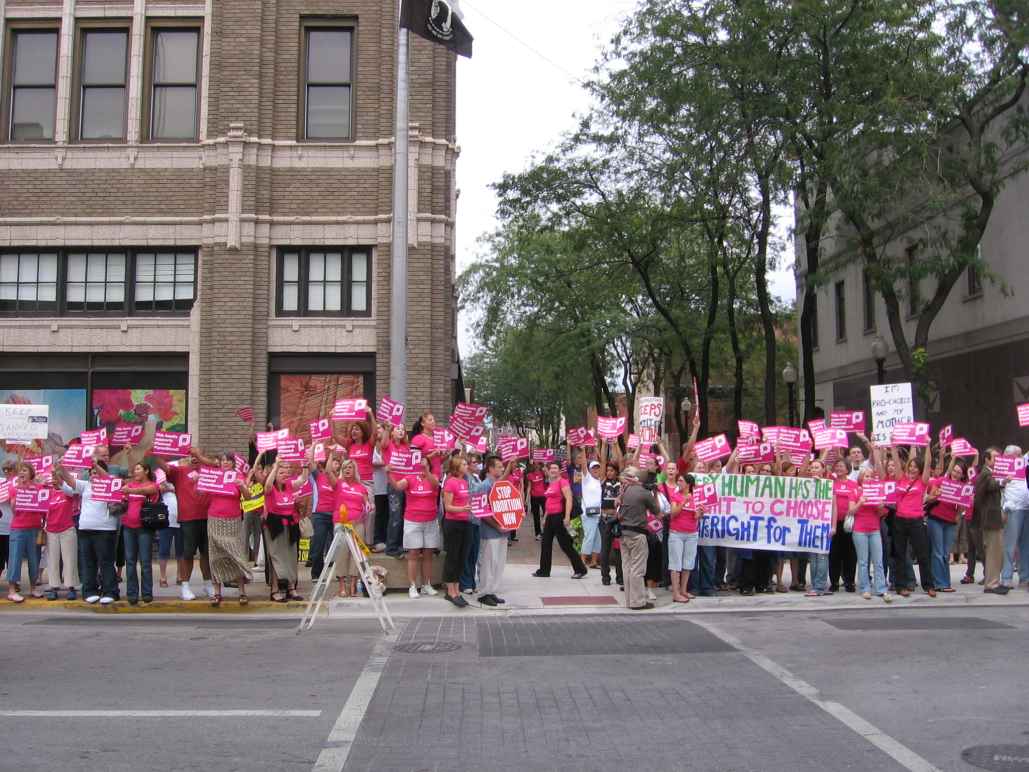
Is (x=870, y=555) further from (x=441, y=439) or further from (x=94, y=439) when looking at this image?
(x=94, y=439)

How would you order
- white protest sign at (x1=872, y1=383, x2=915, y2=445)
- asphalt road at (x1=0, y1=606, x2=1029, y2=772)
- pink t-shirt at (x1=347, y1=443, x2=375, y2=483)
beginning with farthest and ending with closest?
white protest sign at (x1=872, y1=383, x2=915, y2=445) < pink t-shirt at (x1=347, y1=443, x2=375, y2=483) < asphalt road at (x1=0, y1=606, x2=1029, y2=772)

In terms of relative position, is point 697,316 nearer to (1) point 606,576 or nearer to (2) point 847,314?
(2) point 847,314

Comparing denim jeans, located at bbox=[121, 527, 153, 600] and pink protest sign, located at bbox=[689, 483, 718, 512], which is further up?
pink protest sign, located at bbox=[689, 483, 718, 512]

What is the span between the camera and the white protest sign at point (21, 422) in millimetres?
13734

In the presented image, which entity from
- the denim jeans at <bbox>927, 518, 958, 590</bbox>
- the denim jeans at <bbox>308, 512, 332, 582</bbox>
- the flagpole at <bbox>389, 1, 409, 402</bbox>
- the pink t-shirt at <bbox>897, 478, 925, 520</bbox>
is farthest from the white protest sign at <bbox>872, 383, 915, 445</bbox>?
the denim jeans at <bbox>308, 512, 332, 582</bbox>

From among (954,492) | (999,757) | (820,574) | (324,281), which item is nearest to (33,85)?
(324,281)

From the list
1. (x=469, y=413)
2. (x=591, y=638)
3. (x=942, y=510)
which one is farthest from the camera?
(x=469, y=413)

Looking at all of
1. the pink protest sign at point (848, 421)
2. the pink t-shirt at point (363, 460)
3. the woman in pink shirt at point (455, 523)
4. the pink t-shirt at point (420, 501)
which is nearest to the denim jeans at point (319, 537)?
the pink t-shirt at point (363, 460)

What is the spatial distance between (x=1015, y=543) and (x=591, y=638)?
657 cm

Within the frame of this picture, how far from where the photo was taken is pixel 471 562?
13422 mm

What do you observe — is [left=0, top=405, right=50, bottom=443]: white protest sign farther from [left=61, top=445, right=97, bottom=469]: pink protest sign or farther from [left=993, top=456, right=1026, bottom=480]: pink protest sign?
[left=993, top=456, right=1026, bottom=480]: pink protest sign

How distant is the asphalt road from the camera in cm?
594

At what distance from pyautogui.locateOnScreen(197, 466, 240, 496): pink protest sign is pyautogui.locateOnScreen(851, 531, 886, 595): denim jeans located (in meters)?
7.70

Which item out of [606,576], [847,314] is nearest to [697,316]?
[847,314]
